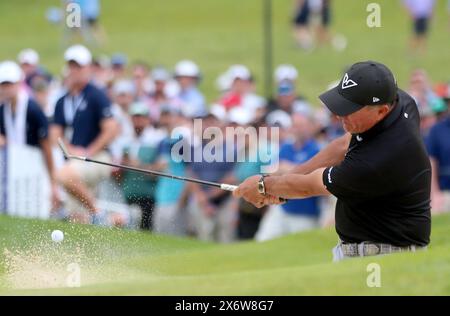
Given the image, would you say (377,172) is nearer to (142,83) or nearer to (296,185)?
(296,185)

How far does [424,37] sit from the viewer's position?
69.7 feet

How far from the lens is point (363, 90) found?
6312 millimetres

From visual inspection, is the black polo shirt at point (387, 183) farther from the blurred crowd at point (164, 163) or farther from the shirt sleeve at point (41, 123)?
the shirt sleeve at point (41, 123)

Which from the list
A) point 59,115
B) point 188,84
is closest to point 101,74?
point 188,84

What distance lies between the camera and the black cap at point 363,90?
630 cm

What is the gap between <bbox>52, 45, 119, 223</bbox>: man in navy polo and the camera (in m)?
12.4

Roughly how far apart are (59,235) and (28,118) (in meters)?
4.13

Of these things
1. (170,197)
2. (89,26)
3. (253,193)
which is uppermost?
(89,26)

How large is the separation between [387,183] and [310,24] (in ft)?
53.9

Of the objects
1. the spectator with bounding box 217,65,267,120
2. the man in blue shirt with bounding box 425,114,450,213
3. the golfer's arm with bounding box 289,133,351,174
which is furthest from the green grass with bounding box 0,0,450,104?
the golfer's arm with bounding box 289,133,351,174

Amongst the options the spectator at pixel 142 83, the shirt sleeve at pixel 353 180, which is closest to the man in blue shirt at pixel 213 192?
the spectator at pixel 142 83

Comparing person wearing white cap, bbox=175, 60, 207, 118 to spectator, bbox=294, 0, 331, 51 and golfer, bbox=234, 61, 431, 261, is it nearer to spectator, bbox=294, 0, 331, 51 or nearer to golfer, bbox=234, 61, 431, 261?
spectator, bbox=294, 0, 331, 51

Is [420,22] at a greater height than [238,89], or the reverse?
[420,22]
